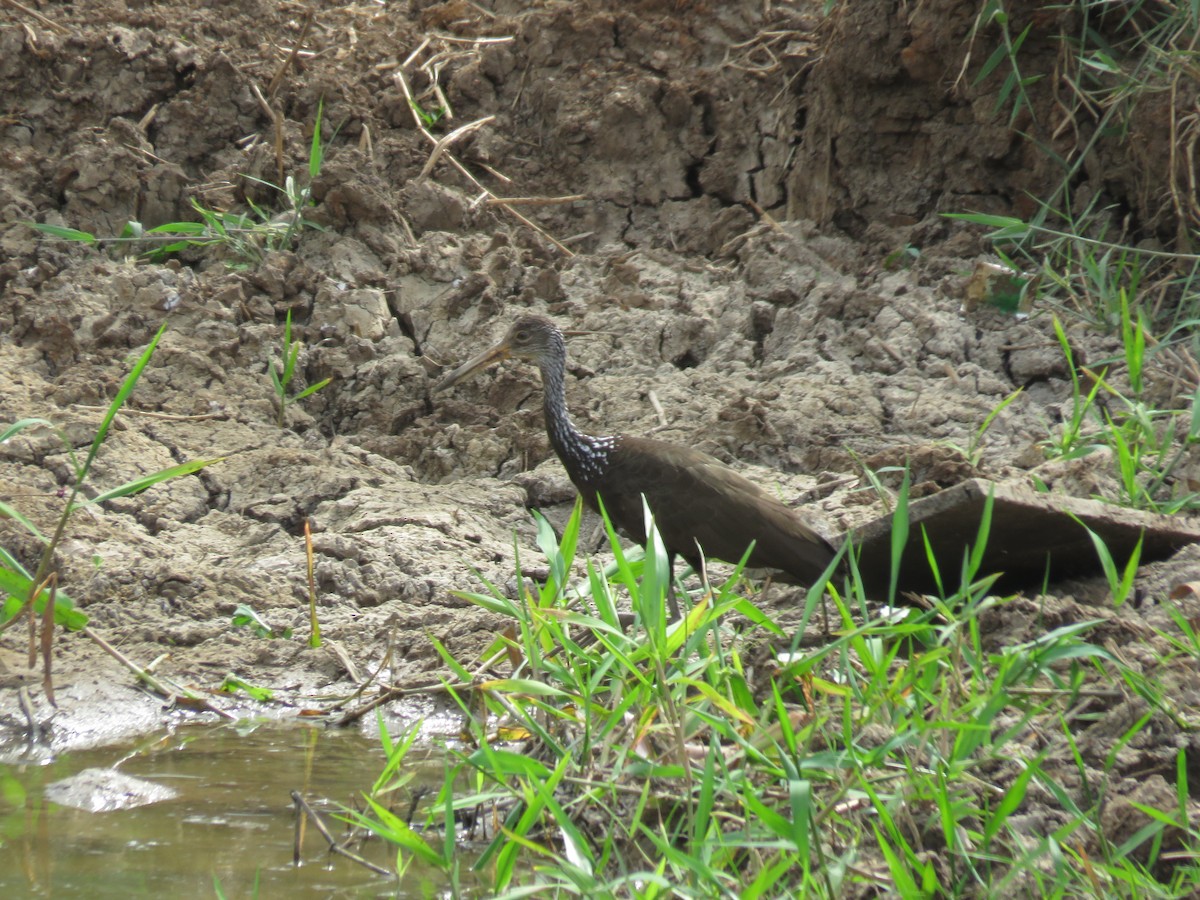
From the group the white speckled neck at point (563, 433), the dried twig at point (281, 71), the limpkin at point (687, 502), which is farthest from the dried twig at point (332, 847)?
the dried twig at point (281, 71)

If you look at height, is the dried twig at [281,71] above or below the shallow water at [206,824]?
above

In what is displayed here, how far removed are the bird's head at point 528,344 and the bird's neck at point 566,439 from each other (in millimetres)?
53

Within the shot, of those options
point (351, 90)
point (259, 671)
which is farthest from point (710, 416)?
point (351, 90)

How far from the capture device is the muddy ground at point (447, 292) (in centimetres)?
518

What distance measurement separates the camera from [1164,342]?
535cm

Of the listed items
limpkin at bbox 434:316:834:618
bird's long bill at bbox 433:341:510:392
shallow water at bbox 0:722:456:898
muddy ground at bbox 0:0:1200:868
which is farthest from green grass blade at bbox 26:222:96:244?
shallow water at bbox 0:722:456:898

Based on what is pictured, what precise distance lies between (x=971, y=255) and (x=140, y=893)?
4702 millimetres

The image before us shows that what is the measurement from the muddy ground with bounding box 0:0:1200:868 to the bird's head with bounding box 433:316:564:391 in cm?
25

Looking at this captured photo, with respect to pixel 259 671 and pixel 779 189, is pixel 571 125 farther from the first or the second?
pixel 259 671

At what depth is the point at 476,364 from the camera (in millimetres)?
6043

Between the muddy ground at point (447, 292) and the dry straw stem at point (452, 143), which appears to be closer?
the muddy ground at point (447, 292)

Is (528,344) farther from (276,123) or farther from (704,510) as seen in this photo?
(276,123)

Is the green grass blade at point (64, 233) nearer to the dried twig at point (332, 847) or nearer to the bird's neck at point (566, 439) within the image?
the bird's neck at point (566, 439)

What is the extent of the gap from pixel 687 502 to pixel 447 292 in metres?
2.29
